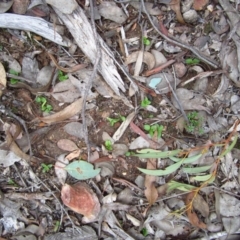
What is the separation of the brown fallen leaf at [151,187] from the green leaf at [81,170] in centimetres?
29

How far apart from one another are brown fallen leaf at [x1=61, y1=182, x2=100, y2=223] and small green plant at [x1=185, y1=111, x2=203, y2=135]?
26.6 inches

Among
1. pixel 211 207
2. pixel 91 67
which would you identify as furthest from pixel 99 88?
pixel 211 207

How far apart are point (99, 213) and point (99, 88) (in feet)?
2.37

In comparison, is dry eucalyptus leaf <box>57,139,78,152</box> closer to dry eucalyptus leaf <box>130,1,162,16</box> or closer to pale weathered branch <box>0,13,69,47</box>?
pale weathered branch <box>0,13,69,47</box>

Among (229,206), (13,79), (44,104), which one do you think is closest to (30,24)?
(13,79)

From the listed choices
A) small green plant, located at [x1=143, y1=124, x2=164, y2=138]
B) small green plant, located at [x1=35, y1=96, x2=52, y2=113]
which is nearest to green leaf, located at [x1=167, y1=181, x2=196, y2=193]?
small green plant, located at [x1=143, y1=124, x2=164, y2=138]

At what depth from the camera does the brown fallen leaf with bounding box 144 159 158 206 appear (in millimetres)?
2164

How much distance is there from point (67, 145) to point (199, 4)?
110 cm

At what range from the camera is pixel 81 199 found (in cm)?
213

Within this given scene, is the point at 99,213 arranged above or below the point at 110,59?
Answer: below

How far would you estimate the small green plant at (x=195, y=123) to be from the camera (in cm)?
216

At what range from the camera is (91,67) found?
2125 millimetres

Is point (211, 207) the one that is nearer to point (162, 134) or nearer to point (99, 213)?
point (162, 134)

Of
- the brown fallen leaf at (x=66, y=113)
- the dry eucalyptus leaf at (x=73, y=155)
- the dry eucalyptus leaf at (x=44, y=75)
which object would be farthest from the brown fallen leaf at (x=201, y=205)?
the dry eucalyptus leaf at (x=44, y=75)
